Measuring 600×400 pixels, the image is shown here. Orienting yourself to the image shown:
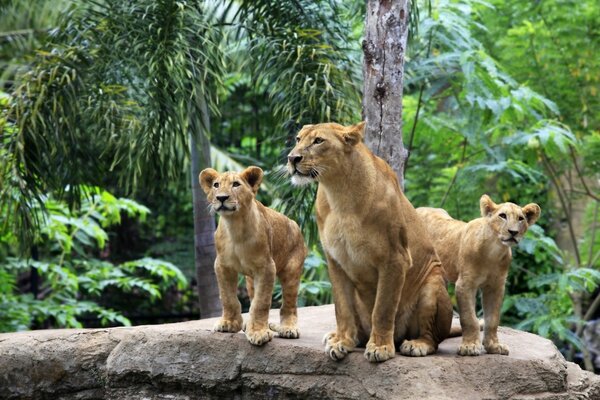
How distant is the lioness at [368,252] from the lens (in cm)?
527

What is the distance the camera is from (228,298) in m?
5.86

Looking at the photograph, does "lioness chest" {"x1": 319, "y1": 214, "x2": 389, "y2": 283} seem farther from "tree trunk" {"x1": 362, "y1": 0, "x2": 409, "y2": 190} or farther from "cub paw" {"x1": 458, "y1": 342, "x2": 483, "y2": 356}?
"tree trunk" {"x1": 362, "y1": 0, "x2": 409, "y2": 190}

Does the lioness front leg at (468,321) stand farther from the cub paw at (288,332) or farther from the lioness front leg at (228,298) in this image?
the lioness front leg at (228,298)

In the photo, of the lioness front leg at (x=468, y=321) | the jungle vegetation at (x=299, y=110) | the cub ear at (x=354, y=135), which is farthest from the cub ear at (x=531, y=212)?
the jungle vegetation at (x=299, y=110)

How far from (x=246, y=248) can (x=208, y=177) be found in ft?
1.71

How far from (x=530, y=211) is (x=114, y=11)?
4.59 m

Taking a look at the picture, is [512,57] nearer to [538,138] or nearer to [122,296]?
[538,138]

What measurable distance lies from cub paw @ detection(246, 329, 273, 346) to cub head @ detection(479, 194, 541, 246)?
1572 mm

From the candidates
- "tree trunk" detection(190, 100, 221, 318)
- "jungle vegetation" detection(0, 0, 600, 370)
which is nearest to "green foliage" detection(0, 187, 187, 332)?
"jungle vegetation" detection(0, 0, 600, 370)

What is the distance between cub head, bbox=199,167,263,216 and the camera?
548 centimetres

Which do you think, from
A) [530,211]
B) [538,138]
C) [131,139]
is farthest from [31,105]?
[538,138]

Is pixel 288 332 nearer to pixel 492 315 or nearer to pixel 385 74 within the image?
pixel 492 315

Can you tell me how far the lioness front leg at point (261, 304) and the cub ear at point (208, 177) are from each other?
63 cm

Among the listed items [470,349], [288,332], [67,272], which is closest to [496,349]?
[470,349]
